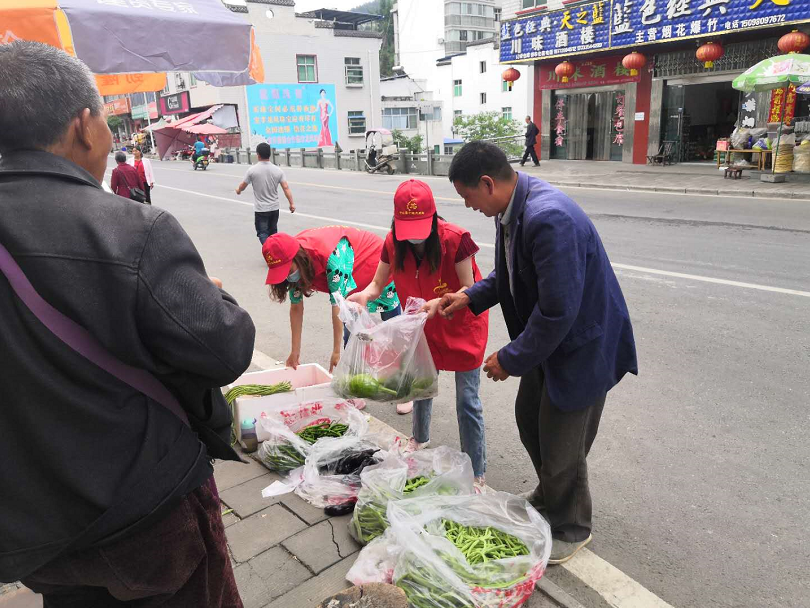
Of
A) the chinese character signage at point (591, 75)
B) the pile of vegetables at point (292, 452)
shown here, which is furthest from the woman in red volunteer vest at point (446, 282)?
the chinese character signage at point (591, 75)

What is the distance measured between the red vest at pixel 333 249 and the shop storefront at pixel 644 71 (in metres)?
15.2

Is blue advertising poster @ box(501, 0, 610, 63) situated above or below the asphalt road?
above

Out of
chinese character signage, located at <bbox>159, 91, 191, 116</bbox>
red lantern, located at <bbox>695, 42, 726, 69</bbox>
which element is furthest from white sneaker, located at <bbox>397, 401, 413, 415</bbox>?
chinese character signage, located at <bbox>159, 91, 191, 116</bbox>

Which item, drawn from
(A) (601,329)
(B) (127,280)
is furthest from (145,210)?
(A) (601,329)

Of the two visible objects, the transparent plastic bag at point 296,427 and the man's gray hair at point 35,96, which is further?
the transparent plastic bag at point 296,427

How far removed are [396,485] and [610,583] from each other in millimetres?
965

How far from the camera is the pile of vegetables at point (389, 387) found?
3.01 metres

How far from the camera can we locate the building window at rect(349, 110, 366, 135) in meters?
39.2

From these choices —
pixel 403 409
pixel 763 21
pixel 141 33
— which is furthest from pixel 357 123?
pixel 403 409

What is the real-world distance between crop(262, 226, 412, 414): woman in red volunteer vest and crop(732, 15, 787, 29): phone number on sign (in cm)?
1532

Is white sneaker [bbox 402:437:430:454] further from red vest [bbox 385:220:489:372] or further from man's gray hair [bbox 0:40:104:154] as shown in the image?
man's gray hair [bbox 0:40:104:154]

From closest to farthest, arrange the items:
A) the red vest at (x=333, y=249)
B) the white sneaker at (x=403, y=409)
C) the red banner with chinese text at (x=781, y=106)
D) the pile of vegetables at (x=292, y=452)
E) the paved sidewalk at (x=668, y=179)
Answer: the pile of vegetables at (x=292, y=452) → the red vest at (x=333, y=249) → the white sneaker at (x=403, y=409) → the paved sidewalk at (x=668, y=179) → the red banner with chinese text at (x=781, y=106)

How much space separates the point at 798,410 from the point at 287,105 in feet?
98.0

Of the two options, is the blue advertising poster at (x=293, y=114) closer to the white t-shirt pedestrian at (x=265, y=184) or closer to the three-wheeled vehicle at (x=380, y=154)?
the three-wheeled vehicle at (x=380, y=154)
